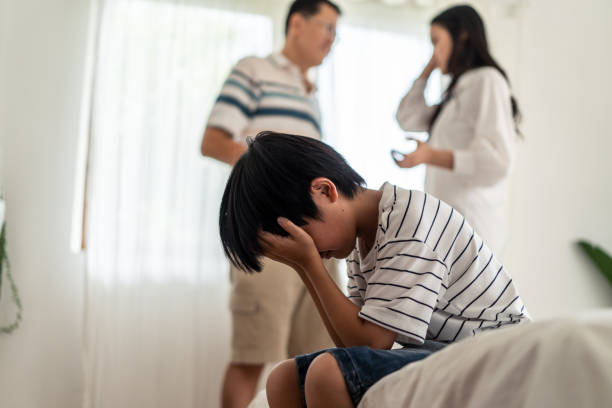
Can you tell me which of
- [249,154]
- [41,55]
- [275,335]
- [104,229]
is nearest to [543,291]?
[275,335]

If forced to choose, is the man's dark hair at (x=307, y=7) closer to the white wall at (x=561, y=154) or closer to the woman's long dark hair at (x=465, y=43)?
the woman's long dark hair at (x=465, y=43)

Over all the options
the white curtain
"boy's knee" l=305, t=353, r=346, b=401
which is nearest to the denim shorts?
"boy's knee" l=305, t=353, r=346, b=401

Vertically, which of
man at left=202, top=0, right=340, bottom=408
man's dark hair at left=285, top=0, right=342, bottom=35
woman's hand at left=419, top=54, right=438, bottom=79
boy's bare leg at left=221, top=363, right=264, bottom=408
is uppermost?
man's dark hair at left=285, top=0, right=342, bottom=35

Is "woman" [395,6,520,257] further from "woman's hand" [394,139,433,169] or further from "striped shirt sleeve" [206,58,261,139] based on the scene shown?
"striped shirt sleeve" [206,58,261,139]

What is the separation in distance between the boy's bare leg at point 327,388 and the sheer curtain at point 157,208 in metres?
1.47

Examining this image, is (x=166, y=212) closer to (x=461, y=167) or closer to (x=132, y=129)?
(x=132, y=129)

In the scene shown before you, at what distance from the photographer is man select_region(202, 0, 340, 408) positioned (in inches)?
69.7

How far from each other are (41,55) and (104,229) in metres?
0.62

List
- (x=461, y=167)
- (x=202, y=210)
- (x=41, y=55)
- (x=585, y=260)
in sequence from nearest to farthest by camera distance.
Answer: (x=461, y=167), (x=41, y=55), (x=202, y=210), (x=585, y=260)

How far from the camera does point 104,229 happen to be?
7.14ft

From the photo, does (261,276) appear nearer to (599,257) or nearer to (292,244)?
(292,244)

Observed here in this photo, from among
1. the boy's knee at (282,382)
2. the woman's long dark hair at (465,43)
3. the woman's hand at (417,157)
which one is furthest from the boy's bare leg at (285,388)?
the woman's long dark hair at (465,43)

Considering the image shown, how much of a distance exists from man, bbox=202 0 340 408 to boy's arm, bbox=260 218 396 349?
75cm

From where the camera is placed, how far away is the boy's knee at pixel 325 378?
2.65 ft
